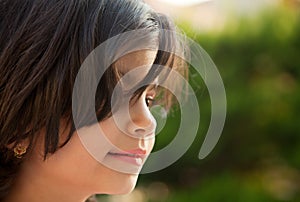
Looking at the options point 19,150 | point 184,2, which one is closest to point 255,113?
point 184,2

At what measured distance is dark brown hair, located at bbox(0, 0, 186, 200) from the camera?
845 mm

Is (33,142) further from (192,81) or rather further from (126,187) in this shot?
(192,81)

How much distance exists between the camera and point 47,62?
0.85m

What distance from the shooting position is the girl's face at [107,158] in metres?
0.87

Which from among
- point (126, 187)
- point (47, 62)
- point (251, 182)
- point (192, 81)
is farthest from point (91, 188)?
point (251, 182)

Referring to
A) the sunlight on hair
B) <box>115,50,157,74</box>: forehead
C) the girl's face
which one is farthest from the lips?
the sunlight on hair

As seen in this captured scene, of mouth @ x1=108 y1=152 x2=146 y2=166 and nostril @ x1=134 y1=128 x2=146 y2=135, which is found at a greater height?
nostril @ x1=134 y1=128 x2=146 y2=135

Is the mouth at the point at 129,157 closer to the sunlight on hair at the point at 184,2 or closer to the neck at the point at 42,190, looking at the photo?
the neck at the point at 42,190

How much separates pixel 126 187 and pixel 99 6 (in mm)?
267

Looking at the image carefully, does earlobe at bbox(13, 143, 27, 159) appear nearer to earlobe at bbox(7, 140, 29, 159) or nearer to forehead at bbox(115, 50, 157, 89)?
earlobe at bbox(7, 140, 29, 159)

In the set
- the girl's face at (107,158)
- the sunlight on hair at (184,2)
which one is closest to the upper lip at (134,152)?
the girl's face at (107,158)

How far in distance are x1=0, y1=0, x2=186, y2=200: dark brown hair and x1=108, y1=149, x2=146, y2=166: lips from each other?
0.23 feet

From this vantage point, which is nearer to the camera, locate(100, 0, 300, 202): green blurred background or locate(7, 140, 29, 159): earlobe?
locate(7, 140, 29, 159): earlobe

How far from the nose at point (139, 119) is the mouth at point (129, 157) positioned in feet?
0.10
